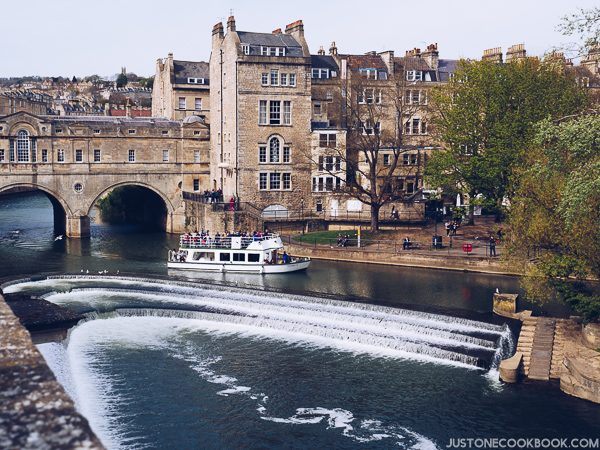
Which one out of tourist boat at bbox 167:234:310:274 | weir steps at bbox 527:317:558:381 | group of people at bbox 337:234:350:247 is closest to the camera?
weir steps at bbox 527:317:558:381

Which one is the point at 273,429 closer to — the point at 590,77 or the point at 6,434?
the point at 6,434

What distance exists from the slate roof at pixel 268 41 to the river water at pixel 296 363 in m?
24.1

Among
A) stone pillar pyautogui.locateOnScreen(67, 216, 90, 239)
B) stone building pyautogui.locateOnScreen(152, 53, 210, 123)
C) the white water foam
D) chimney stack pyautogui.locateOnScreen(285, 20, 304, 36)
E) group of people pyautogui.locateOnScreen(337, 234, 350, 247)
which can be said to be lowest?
the white water foam

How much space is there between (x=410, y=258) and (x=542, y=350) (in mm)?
21454

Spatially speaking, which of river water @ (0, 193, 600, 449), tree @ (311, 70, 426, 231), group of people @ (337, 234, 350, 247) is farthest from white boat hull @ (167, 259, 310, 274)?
tree @ (311, 70, 426, 231)

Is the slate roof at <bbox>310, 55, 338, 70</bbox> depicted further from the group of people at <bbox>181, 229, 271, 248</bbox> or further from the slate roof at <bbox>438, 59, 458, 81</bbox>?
the group of people at <bbox>181, 229, 271, 248</bbox>

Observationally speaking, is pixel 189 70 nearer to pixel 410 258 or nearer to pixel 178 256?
pixel 178 256

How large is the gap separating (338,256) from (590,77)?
1552 inches

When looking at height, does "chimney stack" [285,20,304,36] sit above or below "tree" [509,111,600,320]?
above

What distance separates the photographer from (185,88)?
80562 mm

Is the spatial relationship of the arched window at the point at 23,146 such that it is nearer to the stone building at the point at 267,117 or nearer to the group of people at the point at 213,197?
the group of people at the point at 213,197

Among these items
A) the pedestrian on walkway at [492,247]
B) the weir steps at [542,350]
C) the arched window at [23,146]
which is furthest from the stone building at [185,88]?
the weir steps at [542,350]

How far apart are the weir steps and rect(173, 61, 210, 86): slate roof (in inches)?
2097

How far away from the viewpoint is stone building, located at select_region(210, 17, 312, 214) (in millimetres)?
66625
